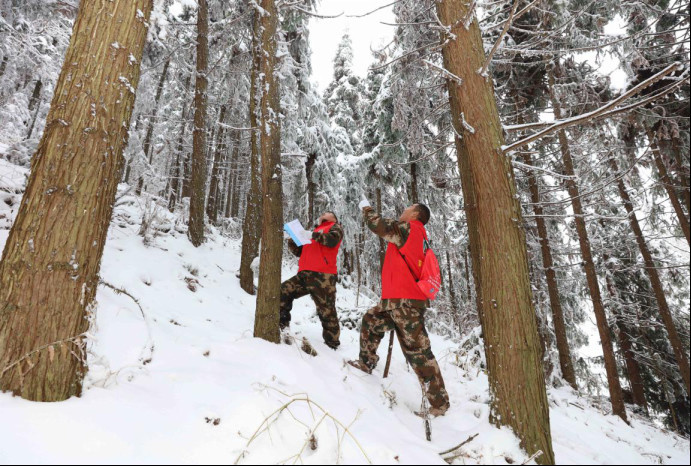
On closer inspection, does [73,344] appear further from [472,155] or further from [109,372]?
[472,155]

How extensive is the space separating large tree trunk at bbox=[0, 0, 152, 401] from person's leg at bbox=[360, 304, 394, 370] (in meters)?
2.82

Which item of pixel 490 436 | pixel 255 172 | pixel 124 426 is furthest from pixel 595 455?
pixel 255 172

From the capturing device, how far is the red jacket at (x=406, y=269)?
12.1 feet

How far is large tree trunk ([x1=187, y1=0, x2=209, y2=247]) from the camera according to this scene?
809 centimetres

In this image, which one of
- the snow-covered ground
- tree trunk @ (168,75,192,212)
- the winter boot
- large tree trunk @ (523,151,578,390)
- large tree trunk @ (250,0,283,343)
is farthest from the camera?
tree trunk @ (168,75,192,212)

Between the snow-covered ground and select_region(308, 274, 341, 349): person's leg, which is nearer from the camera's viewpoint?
the snow-covered ground

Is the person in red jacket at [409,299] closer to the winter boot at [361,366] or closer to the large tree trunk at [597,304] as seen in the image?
the winter boot at [361,366]

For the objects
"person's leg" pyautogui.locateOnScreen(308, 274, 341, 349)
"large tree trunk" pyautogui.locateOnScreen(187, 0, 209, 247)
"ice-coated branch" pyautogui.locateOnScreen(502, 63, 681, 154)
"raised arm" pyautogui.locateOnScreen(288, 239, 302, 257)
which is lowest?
"person's leg" pyautogui.locateOnScreen(308, 274, 341, 349)

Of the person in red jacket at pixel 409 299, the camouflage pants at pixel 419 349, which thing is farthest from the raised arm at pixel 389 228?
the camouflage pants at pixel 419 349

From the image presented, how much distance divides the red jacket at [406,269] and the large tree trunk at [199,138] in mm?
5904

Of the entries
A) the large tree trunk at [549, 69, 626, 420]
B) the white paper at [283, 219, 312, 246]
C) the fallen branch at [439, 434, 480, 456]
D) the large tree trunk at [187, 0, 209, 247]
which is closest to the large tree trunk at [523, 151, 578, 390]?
the large tree trunk at [549, 69, 626, 420]

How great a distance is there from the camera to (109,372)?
2.36 m

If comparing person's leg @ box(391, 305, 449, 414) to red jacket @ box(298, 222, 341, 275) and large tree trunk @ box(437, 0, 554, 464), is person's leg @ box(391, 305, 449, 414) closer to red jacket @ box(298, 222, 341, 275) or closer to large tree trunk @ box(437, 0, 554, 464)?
large tree trunk @ box(437, 0, 554, 464)

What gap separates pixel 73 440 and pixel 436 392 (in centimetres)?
302
